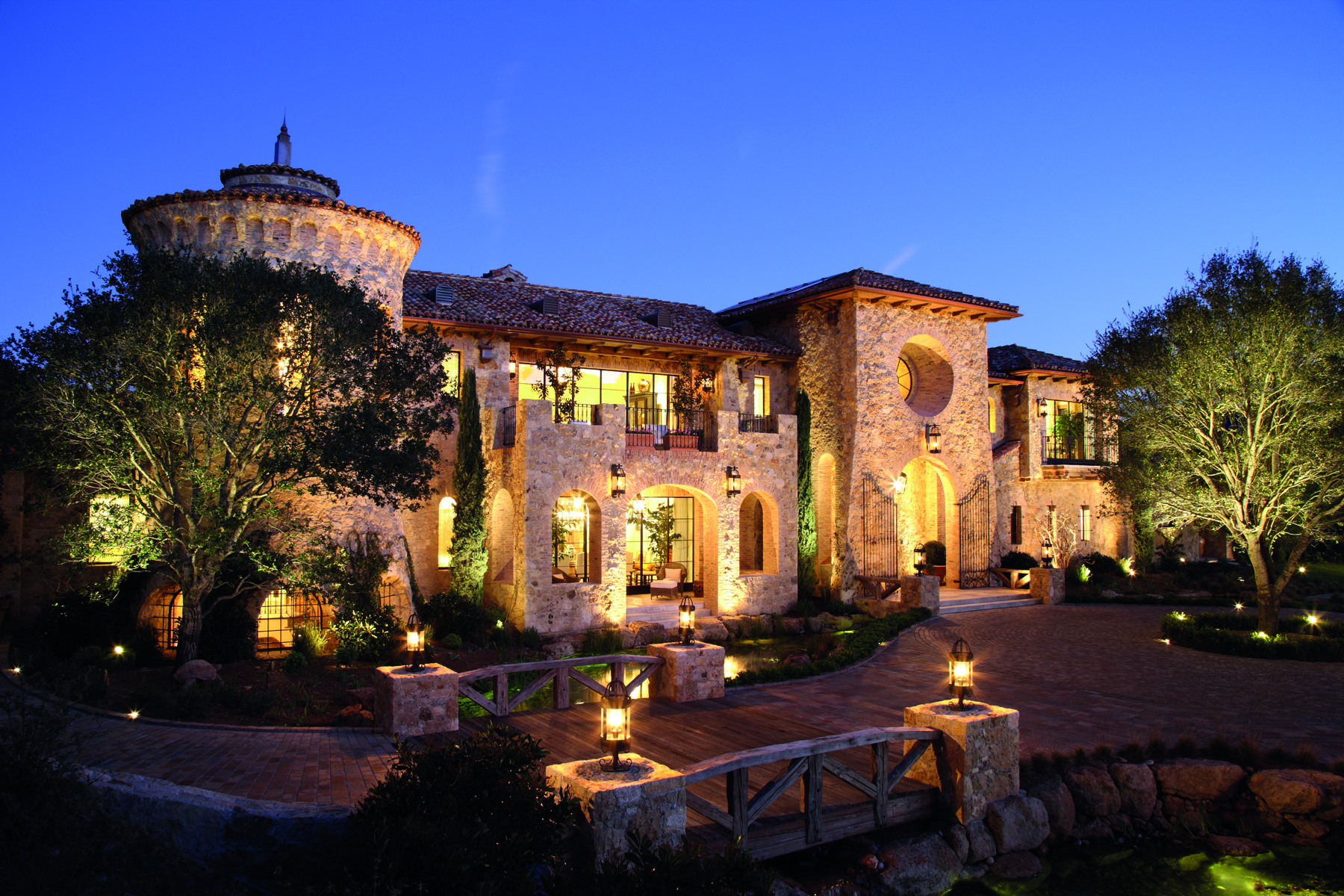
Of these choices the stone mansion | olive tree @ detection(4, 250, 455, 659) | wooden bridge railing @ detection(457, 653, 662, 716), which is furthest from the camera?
the stone mansion

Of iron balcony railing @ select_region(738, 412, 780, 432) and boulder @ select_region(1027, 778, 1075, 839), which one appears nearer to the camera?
boulder @ select_region(1027, 778, 1075, 839)

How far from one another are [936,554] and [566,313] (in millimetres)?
13521

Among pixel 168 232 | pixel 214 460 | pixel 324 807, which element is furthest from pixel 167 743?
pixel 168 232

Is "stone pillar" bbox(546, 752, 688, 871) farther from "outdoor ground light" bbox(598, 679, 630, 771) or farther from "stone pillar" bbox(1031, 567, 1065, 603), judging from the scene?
"stone pillar" bbox(1031, 567, 1065, 603)

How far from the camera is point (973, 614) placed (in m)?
21.6

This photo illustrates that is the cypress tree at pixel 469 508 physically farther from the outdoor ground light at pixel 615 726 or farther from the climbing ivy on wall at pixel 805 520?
the outdoor ground light at pixel 615 726

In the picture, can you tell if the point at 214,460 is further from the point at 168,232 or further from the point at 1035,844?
the point at 1035,844

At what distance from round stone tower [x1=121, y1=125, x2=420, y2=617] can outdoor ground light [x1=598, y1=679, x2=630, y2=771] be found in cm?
1095

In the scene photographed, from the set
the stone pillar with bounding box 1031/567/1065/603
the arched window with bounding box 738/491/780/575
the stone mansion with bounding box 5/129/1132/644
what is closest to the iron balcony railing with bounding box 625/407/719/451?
the stone mansion with bounding box 5/129/1132/644

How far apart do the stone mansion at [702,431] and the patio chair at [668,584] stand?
71 mm

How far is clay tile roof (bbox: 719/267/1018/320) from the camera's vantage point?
2367cm

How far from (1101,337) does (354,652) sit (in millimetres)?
20449

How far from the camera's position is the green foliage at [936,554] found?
26.1 meters

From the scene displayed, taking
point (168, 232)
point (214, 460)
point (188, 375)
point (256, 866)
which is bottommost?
point (256, 866)
